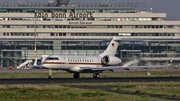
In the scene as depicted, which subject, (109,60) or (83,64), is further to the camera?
(109,60)

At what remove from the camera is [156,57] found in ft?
528

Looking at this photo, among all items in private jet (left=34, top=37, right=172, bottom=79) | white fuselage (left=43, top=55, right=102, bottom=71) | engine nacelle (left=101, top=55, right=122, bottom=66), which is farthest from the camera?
engine nacelle (left=101, top=55, right=122, bottom=66)

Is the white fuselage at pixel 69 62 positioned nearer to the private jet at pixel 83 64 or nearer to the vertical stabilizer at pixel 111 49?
the private jet at pixel 83 64

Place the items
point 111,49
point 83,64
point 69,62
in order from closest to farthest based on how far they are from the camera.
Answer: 1. point 69,62
2. point 83,64
3. point 111,49

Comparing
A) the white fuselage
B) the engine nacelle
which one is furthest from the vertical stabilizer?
the white fuselage

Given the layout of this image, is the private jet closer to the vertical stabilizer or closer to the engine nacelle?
the engine nacelle

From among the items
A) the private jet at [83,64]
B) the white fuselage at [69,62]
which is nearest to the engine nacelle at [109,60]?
the private jet at [83,64]

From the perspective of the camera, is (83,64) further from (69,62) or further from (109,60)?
(109,60)

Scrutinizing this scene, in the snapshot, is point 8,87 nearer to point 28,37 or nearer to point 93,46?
point 93,46

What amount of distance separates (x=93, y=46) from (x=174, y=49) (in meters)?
21.8

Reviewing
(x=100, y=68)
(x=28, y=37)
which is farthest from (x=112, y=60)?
Result: (x=28, y=37)

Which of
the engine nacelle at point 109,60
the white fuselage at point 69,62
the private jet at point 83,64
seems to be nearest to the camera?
the white fuselage at point 69,62

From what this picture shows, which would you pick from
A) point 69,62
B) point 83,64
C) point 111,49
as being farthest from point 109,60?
point 69,62

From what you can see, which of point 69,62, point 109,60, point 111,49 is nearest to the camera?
point 69,62
